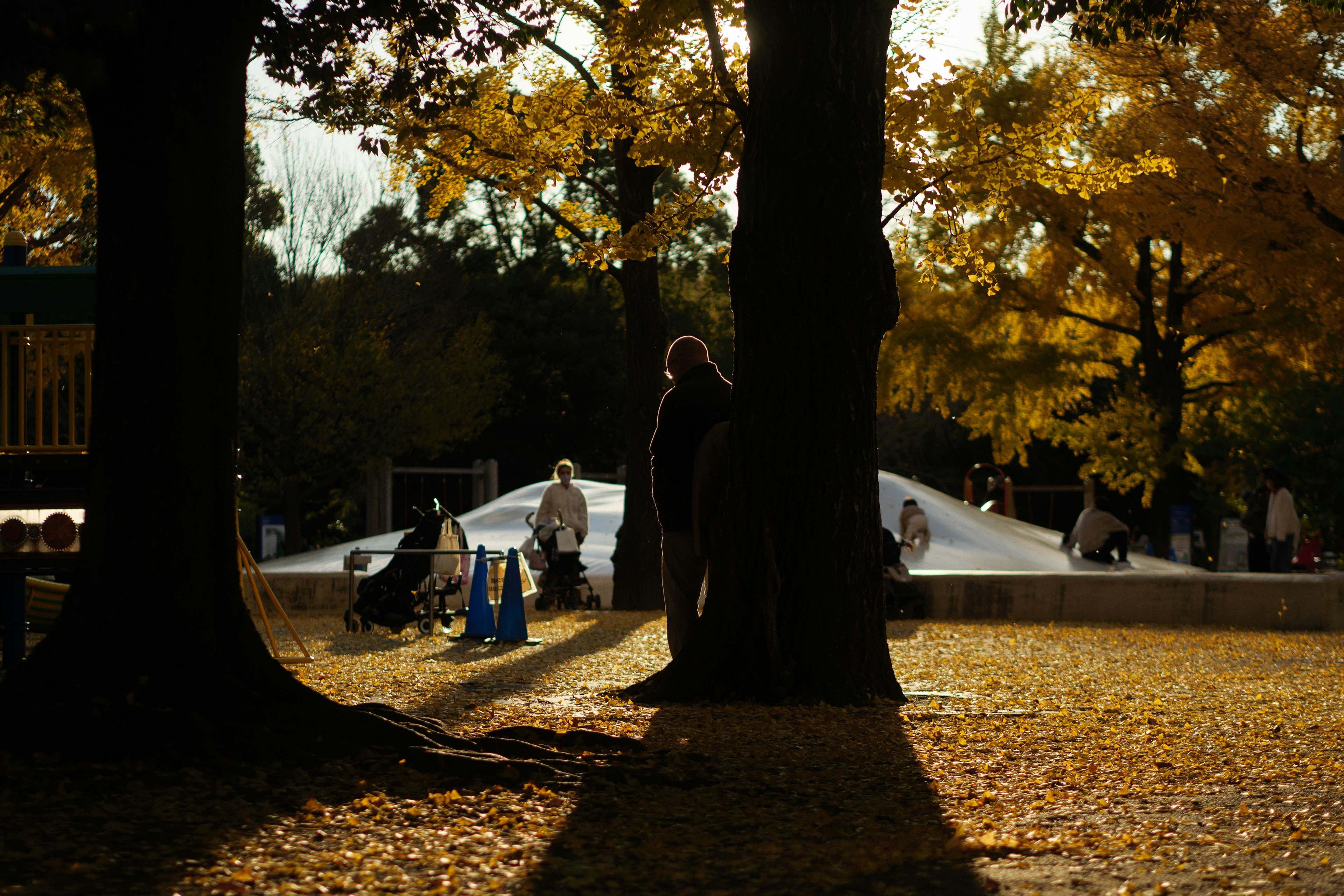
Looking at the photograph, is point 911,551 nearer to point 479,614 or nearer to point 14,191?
point 479,614

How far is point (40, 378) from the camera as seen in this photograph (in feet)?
32.9

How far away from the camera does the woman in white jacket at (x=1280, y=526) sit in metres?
19.3

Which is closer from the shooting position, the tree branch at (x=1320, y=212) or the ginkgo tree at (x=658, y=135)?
the ginkgo tree at (x=658, y=135)

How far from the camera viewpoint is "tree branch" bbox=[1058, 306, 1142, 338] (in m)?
27.9

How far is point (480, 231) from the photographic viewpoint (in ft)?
159

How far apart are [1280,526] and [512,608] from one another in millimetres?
11586

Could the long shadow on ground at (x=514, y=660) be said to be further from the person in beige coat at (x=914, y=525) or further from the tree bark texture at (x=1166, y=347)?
the tree bark texture at (x=1166, y=347)

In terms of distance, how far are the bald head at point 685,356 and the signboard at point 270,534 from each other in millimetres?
20352

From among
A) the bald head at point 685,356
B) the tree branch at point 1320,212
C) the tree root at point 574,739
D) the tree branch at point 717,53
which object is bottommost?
the tree root at point 574,739

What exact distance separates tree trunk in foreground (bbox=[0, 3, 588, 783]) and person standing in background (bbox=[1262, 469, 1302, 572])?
16040mm

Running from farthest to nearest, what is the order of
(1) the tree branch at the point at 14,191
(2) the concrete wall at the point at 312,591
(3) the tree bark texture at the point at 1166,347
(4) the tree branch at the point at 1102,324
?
(4) the tree branch at the point at 1102,324
(3) the tree bark texture at the point at 1166,347
(1) the tree branch at the point at 14,191
(2) the concrete wall at the point at 312,591

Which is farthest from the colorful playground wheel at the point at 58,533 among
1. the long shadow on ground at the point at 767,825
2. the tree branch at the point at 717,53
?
the tree branch at the point at 717,53

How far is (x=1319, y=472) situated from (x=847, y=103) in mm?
22657

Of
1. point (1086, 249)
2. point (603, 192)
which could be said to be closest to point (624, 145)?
point (603, 192)
